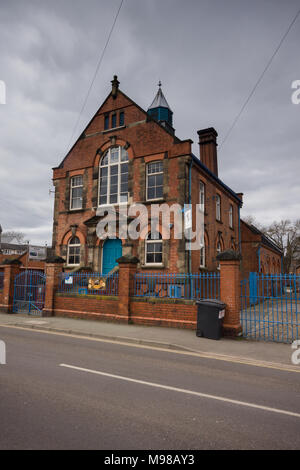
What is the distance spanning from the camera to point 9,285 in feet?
55.0

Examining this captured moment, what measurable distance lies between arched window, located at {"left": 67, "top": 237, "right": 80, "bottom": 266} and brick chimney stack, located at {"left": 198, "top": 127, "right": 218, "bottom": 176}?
38.2 ft

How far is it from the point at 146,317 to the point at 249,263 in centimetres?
1686

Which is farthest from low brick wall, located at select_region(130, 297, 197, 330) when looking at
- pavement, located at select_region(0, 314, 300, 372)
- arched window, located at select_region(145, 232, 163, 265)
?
arched window, located at select_region(145, 232, 163, 265)

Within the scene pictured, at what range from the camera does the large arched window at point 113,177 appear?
18.5 m

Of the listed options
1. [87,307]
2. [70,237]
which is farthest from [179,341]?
[70,237]

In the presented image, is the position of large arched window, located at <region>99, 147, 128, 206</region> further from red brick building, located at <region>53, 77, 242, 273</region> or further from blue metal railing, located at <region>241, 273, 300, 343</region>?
blue metal railing, located at <region>241, 273, 300, 343</region>

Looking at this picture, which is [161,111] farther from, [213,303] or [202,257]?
[213,303]

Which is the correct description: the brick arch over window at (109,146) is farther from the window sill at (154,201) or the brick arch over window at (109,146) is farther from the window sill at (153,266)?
the window sill at (153,266)

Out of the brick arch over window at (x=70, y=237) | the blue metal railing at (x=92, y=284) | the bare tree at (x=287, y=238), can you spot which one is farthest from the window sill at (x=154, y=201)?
the bare tree at (x=287, y=238)

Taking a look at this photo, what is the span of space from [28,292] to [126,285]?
6.83 metres

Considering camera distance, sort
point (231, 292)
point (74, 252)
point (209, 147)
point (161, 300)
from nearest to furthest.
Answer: point (231, 292) < point (161, 300) < point (74, 252) < point (209, 147)

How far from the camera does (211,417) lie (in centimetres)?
414
